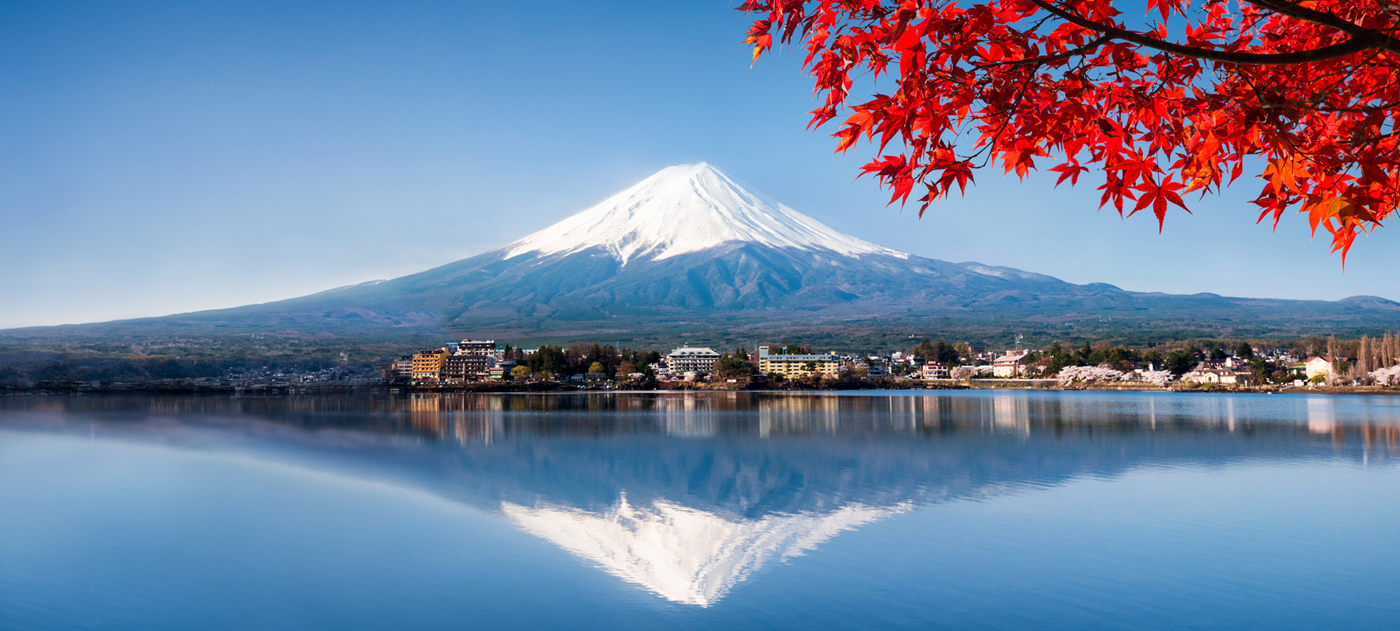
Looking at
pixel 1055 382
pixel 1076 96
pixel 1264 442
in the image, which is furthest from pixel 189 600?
pixel 1055 382

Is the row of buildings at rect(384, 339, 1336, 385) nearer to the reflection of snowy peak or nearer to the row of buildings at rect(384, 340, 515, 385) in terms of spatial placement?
the row of buildings at rect(384, 340, 515, 385)

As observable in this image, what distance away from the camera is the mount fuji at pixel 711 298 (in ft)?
278

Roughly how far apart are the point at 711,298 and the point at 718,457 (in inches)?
3723

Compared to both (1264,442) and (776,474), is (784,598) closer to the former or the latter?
(776,474)

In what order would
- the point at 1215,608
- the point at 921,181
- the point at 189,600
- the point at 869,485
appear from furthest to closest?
1. the point at 869,485
2. the point at 189,600
3. the point at 1215,608
4. the point at 921,181

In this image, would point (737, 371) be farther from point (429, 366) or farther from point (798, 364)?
point (429, 366)

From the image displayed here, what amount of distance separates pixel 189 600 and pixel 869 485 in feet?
23.1

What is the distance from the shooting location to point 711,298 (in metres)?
107

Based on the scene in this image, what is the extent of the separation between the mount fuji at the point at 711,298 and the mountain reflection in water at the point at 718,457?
56.5m

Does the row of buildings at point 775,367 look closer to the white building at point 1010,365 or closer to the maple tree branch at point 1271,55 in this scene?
the white building at point 1010,365

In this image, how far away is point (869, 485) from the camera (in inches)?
393

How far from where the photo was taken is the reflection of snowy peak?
6.08 m

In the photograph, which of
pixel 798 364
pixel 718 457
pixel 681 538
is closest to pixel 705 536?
pixel 681 538

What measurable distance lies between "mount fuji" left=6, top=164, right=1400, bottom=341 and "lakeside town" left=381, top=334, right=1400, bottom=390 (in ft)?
58.6
